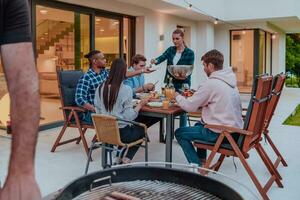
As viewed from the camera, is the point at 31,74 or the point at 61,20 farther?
the point at 61,20

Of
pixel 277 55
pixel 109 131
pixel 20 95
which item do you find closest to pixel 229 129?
pixel 109 131

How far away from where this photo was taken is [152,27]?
9156 mm

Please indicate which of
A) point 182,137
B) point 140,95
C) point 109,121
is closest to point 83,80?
point 140,95

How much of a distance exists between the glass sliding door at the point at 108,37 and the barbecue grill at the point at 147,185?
6010 millimetres

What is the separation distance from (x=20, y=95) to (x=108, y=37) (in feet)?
23.4

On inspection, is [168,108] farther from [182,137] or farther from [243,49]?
[243,49]

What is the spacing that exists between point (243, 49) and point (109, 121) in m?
10.2

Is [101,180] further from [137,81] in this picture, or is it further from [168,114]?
[137,81]

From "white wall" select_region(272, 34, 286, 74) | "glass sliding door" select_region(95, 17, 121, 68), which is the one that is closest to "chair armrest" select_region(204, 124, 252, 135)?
"glass sliding door" select_region(95, 17, 121, 68)

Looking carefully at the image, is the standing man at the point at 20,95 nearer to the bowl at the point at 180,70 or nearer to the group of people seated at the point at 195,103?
the group of people seated at the point at 195,103

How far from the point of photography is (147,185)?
1752 mm

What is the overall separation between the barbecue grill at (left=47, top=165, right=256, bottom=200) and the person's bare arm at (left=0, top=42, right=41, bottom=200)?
57 centimetres

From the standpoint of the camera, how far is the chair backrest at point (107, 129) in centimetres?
331

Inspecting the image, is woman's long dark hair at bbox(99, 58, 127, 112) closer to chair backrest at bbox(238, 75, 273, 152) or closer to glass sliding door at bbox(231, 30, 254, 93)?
chair backrest at bbox(238, 75, 273, 152)
